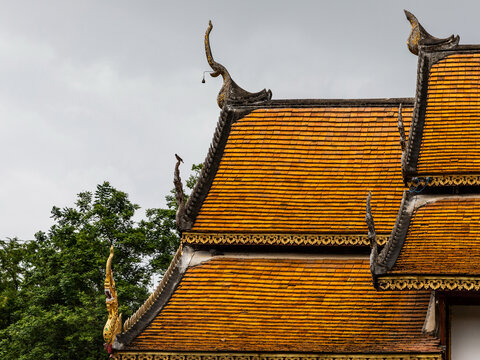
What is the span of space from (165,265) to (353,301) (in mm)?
19068

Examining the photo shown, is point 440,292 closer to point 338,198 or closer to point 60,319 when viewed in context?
point 338,198

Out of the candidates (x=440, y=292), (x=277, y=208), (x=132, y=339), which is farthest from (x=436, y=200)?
(x=132, y=339)

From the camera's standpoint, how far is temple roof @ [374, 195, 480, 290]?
1352cm

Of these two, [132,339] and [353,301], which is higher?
[353,301]

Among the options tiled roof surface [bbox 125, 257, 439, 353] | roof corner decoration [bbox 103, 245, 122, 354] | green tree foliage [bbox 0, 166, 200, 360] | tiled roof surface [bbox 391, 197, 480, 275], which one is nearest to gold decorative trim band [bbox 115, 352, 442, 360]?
tiled roof surface [bbox 125, 257, 439, 353]

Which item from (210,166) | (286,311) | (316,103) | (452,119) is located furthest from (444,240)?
(316,103)

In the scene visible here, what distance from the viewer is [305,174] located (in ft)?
58.6

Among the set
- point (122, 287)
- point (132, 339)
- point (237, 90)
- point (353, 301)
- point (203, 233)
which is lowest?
point (132, 339)

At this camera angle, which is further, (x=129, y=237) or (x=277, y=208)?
(x=129, y=237)

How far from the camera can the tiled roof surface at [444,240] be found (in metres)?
13.7

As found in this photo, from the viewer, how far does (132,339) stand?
1535cm

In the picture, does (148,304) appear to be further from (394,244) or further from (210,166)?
A: (394,244)

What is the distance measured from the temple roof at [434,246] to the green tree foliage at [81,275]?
1683cm

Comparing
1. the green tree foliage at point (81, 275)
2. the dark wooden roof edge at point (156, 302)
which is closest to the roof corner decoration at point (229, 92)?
the dark wooden roof edge at point (156, 302)
